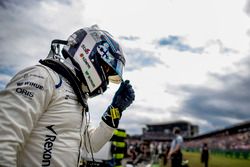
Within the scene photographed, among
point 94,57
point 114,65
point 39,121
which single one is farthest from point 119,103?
point 39,121

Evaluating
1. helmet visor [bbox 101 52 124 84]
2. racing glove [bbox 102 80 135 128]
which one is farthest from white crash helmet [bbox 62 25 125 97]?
racing glove [bbox 102 80 135 128]

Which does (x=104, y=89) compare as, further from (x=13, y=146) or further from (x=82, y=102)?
(x=13, y=146)

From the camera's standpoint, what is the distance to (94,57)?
86.1 inches

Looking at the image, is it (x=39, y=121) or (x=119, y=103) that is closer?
(x=39, y=121)

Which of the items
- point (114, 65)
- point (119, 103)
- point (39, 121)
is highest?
point (114, 65)

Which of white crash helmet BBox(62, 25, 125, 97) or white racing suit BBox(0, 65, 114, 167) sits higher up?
white crash helmet BBox(62, 25, 125, 97)

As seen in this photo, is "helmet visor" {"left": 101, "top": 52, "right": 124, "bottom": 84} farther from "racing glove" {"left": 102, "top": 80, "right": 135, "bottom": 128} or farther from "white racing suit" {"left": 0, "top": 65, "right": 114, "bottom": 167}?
"white racing suit" {"left": 0, "top": 65, "right": 114, "bottom": 167}

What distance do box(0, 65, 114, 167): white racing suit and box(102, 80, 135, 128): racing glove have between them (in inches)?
14.8

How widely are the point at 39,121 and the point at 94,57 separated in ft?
2.25

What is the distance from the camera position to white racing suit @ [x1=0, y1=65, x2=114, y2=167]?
1532 millimetres

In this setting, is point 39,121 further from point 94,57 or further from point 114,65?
point 114,65

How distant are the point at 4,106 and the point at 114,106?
98 centimetres

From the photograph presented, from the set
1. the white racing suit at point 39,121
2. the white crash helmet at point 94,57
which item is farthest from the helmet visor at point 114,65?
the white racing suit at point 39,121

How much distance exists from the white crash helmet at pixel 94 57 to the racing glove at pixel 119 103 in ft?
0.39
